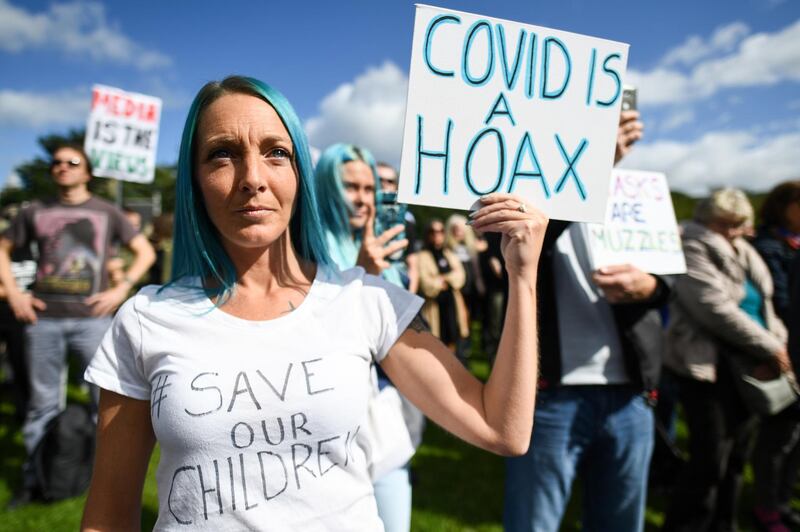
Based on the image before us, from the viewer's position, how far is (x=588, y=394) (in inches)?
73.7

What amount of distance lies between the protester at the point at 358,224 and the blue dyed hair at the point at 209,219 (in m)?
0.48

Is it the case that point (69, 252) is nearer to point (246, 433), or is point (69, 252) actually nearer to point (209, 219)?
point (209, 219)

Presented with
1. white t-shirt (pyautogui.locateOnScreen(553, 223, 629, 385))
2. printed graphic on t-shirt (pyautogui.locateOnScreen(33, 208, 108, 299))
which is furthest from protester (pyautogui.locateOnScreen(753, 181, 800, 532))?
printed graphic on t-shirt (pyautogui.locateOnScreen(33, 208, 108, 299))

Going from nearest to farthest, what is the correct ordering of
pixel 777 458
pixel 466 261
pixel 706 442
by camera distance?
pixel 706 442, pixel 777 458, pixel 466 261

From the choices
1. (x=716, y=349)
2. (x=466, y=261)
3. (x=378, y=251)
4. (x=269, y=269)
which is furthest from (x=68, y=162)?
(x=466, y=261)

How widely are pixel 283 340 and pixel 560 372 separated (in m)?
1.12

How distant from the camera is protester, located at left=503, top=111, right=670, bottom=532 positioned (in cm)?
186

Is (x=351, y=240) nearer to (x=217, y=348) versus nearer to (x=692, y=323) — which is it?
(x=217, y=348)

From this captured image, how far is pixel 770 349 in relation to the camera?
281 cm

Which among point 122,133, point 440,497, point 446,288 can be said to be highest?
point 122,133

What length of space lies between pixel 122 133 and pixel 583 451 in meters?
4.78

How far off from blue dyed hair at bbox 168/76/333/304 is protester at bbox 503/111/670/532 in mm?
872

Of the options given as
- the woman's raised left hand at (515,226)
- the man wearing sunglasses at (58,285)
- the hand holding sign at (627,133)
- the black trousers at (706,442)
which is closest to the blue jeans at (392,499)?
the woman's raised left hand at (515,226)

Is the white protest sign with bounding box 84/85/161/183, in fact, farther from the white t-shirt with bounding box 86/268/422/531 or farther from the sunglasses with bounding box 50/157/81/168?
the white t-shirt with bounding box 86/268/422/531
